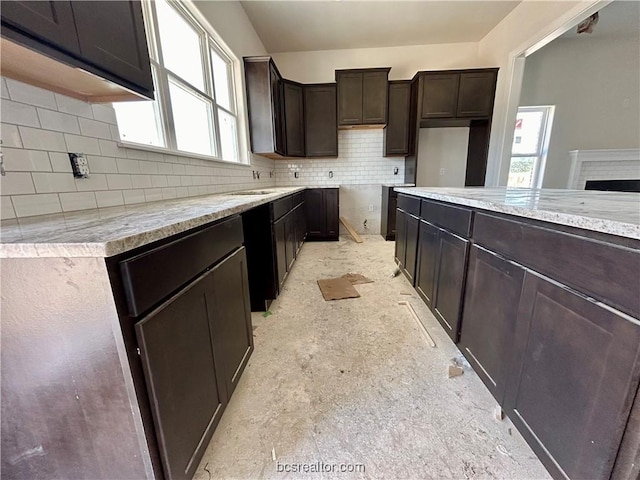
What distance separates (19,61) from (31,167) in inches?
14.6

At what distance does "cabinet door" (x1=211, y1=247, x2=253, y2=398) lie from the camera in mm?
1070

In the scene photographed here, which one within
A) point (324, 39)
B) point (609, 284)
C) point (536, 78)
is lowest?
point (609, 284)

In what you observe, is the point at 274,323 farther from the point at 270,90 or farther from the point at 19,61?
the point at 270,90

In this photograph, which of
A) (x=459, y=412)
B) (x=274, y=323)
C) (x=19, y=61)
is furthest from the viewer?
(x=274, y=323)

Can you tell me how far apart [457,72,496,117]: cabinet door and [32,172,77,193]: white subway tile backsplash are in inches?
182

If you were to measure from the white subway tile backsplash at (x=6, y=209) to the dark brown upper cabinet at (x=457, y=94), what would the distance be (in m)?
4.48

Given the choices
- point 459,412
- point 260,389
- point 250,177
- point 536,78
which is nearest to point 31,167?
point 260,389

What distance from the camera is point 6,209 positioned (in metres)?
0.91

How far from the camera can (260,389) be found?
1359 mm

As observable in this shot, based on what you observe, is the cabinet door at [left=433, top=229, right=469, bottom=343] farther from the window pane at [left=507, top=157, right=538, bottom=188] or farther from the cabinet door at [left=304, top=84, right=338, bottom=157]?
the window pane at [left=507, top=157, right=538, bottom=188]

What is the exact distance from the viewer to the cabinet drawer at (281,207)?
6.99 ft

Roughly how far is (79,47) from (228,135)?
97.9 inches

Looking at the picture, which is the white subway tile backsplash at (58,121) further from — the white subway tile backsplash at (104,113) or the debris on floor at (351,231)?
A: the debris on floor at (351,231)

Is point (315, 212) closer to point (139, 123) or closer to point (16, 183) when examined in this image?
point (139, 123)
